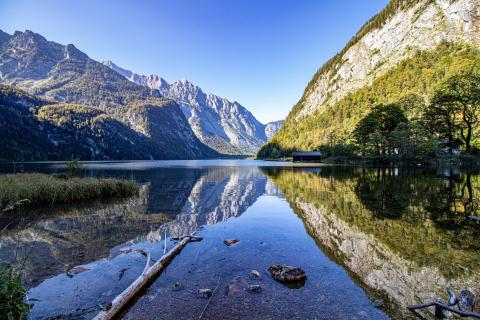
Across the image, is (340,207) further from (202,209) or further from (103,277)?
(103,277)

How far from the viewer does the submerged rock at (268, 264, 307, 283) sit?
354 inches

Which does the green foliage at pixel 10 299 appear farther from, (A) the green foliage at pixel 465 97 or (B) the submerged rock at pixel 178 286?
(A) the green foliage at pixel 465 97

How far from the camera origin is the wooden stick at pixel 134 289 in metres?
6.49

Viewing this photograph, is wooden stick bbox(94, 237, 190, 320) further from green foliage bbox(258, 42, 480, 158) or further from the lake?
green foliage bbox(258, 42, 480, 158)

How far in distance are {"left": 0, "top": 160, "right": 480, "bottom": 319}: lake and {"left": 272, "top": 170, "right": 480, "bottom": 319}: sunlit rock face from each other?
0.17ft

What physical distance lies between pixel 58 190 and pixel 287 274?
80.1 ft

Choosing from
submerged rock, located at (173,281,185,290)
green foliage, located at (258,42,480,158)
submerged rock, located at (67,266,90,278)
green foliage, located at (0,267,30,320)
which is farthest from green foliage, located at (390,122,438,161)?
green foliage, located at (0,267,30,320)

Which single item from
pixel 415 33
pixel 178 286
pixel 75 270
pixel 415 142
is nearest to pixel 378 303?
pixel 178 286

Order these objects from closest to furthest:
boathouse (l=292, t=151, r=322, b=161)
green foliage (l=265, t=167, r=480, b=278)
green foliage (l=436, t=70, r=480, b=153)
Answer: green foliage (l=265, t=167, r=480, b=278) < green foliage (l=436, t=70, r=480, b=153) < boathouse (l=292, t=151, r=322, b=161)

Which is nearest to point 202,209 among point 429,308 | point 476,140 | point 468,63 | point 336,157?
point 429,308

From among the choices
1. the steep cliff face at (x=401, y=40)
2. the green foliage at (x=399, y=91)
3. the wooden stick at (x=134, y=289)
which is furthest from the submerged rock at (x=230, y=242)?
the steep cliff face at (x=401, y=40)

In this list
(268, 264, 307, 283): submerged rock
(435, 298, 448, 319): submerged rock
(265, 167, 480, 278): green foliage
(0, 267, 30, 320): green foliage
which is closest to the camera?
(0, 267, 30, 320): green foliage

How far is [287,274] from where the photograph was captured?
9.19 meters

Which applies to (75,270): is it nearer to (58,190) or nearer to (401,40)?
(58,190)
